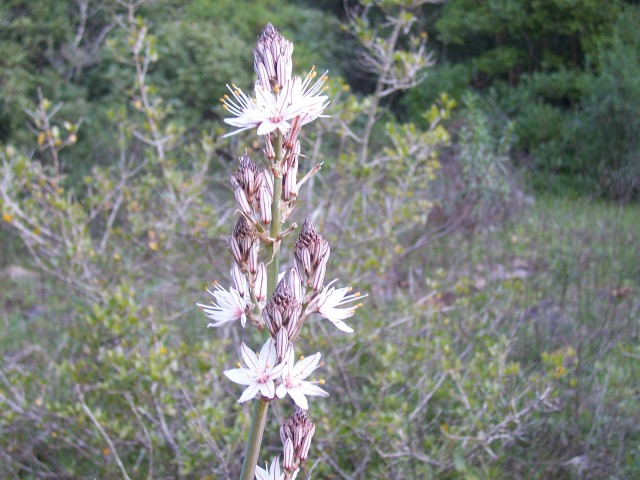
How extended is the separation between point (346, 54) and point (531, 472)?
31.6 feet

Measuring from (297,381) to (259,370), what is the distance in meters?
0.08

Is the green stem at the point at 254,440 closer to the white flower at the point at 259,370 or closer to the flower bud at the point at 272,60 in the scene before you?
the white flower at the point at 259,370

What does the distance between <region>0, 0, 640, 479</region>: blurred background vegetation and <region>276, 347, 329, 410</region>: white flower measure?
117 centimetres

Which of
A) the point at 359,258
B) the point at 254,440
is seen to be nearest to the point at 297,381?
the point at 254,440

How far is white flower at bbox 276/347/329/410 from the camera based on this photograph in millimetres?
1477

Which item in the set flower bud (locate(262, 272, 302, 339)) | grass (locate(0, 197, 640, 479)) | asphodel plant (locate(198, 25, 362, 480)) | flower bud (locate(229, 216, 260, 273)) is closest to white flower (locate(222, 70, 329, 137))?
asphodel plant (locate(198, 25, 362, 480))

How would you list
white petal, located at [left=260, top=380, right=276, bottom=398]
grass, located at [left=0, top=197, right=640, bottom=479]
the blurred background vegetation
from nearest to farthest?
white petal, located at [left=260, top=380, right=276, bottom=398]
the blurred background vegetation
grass, located at [left=0, top=197, right=640, bottom=479]

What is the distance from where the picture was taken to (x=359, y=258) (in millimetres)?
4461

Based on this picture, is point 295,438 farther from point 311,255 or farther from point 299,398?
point 311,255

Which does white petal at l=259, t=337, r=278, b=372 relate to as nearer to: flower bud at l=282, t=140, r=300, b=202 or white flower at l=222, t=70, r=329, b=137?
flower bud at l=282, t=140, r=300, b=202

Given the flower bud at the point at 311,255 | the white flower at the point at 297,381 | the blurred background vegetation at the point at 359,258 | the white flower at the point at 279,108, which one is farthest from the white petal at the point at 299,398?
the blurred background vegetation at the point at 359,258

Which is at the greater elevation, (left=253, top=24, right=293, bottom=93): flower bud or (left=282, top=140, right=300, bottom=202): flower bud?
(left=253, top=24, right=293, bottom=93): flower bud

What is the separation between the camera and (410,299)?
442 centimetres

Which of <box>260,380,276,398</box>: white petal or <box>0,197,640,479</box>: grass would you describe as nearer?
<box>260,380,276,398</box>: white petal
